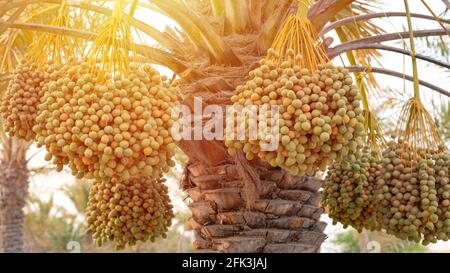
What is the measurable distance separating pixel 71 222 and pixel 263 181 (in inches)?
709

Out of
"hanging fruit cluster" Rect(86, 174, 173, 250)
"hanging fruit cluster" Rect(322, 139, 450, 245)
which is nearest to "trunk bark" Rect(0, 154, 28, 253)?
"hanging fruit cluster" Rect(86, 174, 173, 250)

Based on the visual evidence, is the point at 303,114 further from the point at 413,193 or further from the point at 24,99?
the point at 24,99

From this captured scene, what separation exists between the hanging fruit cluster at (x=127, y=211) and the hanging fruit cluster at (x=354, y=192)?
84 centimetres

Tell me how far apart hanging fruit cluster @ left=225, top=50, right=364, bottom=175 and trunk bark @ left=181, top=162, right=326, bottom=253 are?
2.20 ft

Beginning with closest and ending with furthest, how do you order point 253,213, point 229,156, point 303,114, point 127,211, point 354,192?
point 303,114, point 253,213, point 229,156, point 354,192, point 127,211

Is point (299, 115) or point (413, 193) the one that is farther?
point (413, 193)

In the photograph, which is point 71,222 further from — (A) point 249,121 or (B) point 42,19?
(A) point 249,121

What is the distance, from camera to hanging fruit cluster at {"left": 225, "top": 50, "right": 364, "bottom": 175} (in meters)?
1.87

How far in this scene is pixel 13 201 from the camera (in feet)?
27.5

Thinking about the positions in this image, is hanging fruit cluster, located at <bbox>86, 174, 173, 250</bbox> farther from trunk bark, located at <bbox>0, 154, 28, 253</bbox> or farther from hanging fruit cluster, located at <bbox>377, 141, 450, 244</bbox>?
trunk bark, located at <bbox>0, 154, 28, 253</bbox>

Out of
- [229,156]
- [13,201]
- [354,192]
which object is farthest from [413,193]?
[13,201]

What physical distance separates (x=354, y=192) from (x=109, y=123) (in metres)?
1.46

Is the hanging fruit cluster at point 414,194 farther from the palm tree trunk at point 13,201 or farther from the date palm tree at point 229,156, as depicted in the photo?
the palm tree trunk at point 13,201

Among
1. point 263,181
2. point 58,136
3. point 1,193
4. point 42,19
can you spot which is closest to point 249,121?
point 58,136
